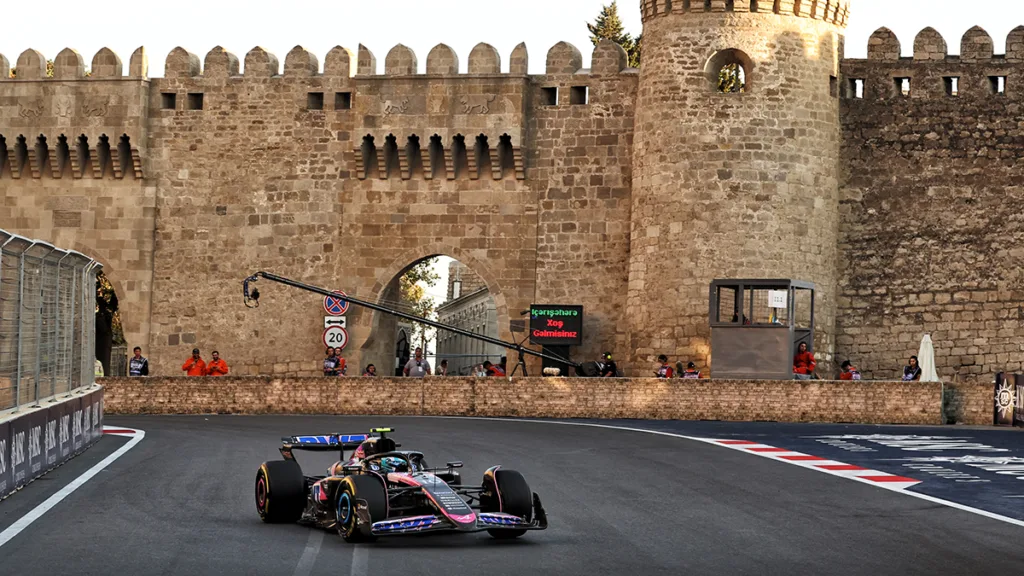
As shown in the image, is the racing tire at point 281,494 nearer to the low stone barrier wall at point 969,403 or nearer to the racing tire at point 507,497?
the racing tire at point 507,497

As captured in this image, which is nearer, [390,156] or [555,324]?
[555,324]

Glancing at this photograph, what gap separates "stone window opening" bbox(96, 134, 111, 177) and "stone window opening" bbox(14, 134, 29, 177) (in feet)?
5.73

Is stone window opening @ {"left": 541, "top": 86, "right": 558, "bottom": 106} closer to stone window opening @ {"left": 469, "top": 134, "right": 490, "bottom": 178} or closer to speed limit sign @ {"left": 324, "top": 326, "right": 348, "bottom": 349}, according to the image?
stone window opening @ {"left": 469, "top": 134, "right": 490, "bottom": 178}

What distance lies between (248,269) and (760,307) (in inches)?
470

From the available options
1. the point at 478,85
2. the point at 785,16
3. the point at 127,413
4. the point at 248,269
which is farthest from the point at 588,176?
the point at 127,413

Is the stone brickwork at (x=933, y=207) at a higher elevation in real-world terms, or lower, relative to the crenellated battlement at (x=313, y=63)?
lower

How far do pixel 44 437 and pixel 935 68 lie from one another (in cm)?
2420

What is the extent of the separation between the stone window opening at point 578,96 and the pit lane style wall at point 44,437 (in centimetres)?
1761

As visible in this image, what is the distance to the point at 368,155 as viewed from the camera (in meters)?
38.6

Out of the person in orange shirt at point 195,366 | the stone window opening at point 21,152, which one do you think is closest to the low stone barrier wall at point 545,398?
the person in orange shirt at point 195,366

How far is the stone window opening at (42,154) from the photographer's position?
131 ft

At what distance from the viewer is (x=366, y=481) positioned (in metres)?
11.9

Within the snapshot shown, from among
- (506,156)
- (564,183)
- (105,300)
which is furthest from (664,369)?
(105,300)

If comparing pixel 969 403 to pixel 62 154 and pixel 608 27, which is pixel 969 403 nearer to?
pixel 62 154
